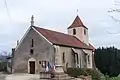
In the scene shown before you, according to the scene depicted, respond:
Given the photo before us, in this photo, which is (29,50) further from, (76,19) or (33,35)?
(76,19)

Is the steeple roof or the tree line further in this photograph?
the steeple roof

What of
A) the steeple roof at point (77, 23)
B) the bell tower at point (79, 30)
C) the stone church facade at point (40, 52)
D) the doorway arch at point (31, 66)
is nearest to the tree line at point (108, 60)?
the stone church facade at point (40, 52)

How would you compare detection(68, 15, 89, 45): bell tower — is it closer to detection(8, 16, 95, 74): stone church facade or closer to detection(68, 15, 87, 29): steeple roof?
detection(68, 15, 87, 29): steeple roof

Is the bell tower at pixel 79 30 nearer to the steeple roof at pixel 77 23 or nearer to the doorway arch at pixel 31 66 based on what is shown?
the steeple roof at pixel 77 23

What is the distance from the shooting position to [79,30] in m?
57.9

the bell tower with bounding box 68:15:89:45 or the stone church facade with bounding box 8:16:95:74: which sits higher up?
the bell tower with bounding box 68:15:89:45

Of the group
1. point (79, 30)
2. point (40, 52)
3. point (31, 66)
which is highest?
point (79, 30)

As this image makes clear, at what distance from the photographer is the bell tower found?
57597 mm

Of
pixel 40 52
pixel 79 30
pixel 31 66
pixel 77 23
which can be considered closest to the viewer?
pixel 40 52

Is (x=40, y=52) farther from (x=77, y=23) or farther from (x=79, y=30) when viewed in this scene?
(x=77, y=23)

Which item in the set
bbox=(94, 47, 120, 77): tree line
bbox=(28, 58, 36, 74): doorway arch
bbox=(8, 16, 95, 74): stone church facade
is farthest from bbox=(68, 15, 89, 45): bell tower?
bbox=(28, 58, 36, 74): doorway arch

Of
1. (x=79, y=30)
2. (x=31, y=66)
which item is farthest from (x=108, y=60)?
(x=79, y=30)

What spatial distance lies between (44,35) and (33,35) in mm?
2018

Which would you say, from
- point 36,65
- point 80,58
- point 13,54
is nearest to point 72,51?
point 80,58
